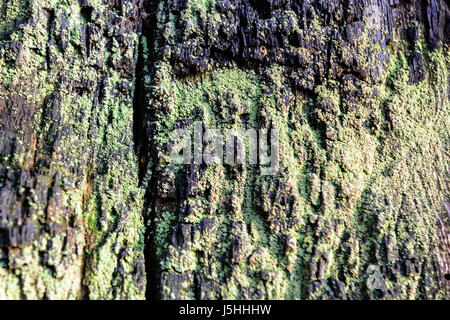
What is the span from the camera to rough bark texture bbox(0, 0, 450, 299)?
9.50 ft

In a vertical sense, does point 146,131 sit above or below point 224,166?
above

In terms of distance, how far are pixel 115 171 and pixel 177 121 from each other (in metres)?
0.61

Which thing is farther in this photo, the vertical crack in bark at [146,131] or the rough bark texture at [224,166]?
the vertical crack in bark at [146,131]

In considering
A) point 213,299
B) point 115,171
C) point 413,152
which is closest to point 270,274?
point 213,299

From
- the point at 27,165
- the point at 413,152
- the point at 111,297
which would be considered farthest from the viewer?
the point at 413,152

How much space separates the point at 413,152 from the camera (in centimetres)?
347

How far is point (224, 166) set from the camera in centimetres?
327

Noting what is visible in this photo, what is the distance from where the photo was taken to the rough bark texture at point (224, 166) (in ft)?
9.50

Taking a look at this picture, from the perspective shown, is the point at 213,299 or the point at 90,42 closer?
the point at 213,299

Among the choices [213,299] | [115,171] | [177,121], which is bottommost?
[213,299]

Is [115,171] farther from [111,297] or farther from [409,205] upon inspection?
[409,205]

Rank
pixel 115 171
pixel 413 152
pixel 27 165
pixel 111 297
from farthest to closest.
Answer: pixel 413 152, pixel 115 171, pixel 27 165, pixel 111 297

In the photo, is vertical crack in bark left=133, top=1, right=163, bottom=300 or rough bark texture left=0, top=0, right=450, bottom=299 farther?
vertical crack in bark left=133, top=1, right=163, bottom=300

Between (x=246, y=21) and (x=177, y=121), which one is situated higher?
(x=246, y=21)
